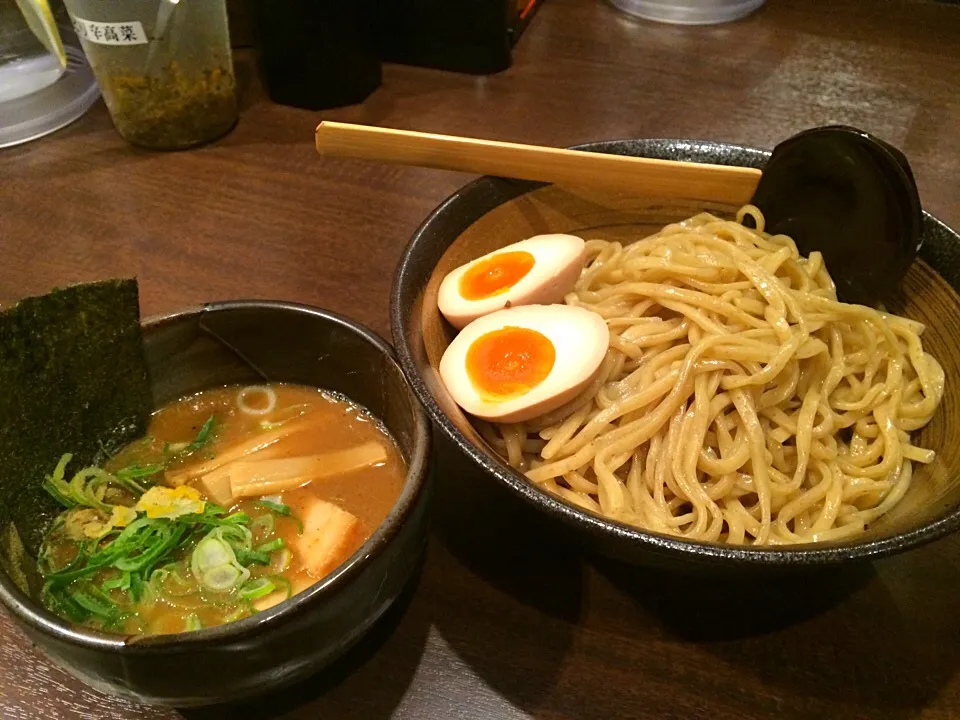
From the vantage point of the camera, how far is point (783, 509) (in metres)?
1.29

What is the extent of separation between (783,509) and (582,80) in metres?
1.93

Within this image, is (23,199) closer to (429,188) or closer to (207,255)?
(207,255)

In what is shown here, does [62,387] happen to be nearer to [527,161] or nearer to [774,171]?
[527,161]

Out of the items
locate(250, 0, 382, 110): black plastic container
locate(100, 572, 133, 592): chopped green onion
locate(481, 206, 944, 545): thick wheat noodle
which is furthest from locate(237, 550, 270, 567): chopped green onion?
locate(250, 0, 382, 110): black plastic container

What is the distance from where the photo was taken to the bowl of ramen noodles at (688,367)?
1.26m

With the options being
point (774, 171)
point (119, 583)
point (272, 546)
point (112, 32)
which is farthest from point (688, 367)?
point (112, 32)

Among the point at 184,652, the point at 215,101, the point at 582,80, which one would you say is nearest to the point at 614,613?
the point at 184,652

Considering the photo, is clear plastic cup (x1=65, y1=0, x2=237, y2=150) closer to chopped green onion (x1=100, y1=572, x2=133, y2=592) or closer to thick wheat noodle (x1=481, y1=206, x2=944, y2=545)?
thick wheat noodle (x1=481, y1=206, x2=944, y2=545)

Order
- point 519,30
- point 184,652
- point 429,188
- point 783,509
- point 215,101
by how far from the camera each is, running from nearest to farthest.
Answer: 1. point 184,652
2. point 783,509
3. point 429,188
4. point 215,101
5. point 519,30

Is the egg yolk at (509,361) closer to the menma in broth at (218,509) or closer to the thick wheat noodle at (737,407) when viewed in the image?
the thick wheat noodle at (737,407)

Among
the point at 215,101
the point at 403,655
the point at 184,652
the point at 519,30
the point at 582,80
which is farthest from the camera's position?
the point at 519,30

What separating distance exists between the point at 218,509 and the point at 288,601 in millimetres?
328

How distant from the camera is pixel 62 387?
1199 millimetres

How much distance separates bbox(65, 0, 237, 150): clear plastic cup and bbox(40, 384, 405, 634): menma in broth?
126cm
